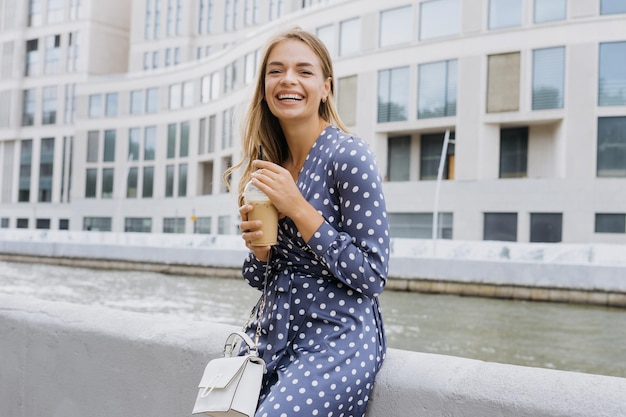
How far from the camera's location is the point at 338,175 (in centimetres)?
197

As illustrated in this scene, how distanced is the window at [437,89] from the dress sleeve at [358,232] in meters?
34.4

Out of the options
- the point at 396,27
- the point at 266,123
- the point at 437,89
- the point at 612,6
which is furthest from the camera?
the point at 396,27

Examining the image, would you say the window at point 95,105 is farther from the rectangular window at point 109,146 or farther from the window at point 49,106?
the window at point 49,106

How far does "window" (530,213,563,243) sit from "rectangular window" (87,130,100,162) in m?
44.1

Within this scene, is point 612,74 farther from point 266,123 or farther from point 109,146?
point 109,146

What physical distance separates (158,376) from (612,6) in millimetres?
34764

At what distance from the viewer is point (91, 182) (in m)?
62.3

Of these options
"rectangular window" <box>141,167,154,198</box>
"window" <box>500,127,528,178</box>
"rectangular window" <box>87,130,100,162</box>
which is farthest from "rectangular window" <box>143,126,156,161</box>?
"window" <box>500,127,528,178</box>

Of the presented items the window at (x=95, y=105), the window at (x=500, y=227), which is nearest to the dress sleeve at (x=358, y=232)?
the window at (x=500, y=227)

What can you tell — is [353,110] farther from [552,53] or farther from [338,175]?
[338,175]

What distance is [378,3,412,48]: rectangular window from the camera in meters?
37.3

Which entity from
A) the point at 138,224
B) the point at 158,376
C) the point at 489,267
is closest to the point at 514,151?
the point at 489,267

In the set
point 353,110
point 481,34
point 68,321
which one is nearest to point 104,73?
point 353,110

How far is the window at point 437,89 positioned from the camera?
35312 mm
